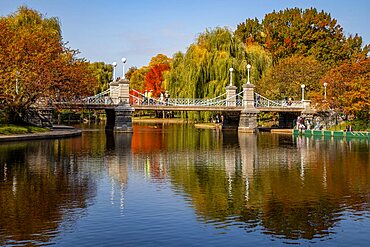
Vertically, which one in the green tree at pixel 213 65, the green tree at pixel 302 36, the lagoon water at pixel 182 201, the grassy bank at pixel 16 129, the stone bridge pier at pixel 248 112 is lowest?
the lagoon water at pixel 182 201

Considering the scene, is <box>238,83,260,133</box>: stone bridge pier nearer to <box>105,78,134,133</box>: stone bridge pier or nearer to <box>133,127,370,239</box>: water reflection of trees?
<box>105,78,134,133</box>: stone bridge pier

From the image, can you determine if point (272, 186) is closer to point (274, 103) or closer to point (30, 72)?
point (30, 72)

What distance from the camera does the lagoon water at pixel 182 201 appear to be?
450 inches

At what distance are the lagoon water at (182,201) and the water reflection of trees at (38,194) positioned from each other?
26mm

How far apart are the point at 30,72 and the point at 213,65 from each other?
24772 mm

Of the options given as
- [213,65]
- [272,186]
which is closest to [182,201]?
[272,186]

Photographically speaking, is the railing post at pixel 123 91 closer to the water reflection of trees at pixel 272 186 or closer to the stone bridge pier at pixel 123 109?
the stone bridge pier at pixel 123 109

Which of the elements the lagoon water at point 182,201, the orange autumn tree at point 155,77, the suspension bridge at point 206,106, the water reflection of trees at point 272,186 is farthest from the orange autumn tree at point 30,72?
the orange autumn tree at point 155,77

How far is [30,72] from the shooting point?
40.8 metres

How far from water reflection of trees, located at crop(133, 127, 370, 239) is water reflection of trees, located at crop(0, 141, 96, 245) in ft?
10.1

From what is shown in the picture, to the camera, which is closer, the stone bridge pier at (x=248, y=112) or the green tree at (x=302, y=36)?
the stone bridge pier at (x=248, y=112)

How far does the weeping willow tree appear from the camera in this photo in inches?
2381

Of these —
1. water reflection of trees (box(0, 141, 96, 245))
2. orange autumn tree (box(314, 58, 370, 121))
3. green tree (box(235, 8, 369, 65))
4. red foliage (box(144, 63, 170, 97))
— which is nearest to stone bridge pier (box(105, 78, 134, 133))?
orange autumn tree (box(314, 58, 370, 121))

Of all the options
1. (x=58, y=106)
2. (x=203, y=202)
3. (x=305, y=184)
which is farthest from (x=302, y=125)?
(x=203, y=202)
